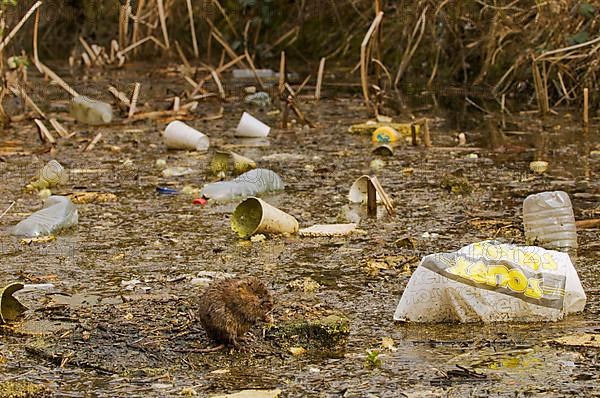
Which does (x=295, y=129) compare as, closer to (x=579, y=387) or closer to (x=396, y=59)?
(x=396, y=59)

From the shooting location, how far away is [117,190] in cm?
597

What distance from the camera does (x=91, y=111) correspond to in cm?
858

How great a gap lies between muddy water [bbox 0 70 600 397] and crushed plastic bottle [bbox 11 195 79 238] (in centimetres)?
7

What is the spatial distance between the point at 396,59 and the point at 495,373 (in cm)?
768

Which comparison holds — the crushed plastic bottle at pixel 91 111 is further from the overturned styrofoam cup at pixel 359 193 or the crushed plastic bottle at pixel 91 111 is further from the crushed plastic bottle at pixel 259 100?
the overturned styrofoam cup at pixel 359 193

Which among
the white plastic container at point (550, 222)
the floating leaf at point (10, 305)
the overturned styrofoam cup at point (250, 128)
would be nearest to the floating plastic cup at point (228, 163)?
the overturned styrofoam cup at point (250, 128)

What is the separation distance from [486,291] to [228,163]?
309cm

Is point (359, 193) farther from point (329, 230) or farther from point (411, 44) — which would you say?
point (411, 44)

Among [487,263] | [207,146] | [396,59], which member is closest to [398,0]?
[396,59]

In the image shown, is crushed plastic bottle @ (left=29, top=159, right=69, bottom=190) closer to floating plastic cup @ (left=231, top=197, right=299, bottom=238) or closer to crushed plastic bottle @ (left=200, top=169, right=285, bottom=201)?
crushed plastic bottle @ (left=200, top=169, right=285, bottom=201)

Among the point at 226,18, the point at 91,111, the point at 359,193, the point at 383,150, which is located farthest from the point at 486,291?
the point at 226,18

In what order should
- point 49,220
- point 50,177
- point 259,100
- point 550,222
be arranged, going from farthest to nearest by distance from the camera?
point 259,100
point 50,177
point 49,220
point 550,222

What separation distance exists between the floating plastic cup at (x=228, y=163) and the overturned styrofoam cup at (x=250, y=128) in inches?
54.1

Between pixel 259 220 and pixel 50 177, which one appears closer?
pixel 259 220
